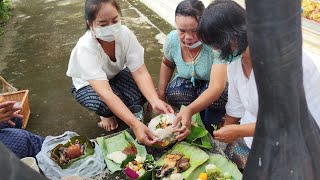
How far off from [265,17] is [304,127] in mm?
191

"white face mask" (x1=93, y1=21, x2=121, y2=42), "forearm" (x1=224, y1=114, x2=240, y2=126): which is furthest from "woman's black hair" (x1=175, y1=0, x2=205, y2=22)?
"forearm" (x1=224, y1=114, x2=240, y2=126)

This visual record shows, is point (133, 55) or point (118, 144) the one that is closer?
point (118, 144)

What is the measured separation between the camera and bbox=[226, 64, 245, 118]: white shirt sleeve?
2.60m

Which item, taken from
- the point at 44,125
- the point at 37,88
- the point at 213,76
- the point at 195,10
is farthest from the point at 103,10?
the point at 37,88

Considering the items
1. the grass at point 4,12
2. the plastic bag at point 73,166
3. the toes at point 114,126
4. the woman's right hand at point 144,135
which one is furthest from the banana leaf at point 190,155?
the grass at point 4,12

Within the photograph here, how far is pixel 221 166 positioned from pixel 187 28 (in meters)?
1.03

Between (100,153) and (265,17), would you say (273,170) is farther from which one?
(100,153)

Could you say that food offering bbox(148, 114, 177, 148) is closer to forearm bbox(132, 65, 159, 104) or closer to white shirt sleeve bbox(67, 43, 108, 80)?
forearm bbox(132, 65, 159, 104)

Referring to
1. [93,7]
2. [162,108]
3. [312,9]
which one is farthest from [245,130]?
[312,9]

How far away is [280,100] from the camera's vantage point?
0.52 meters

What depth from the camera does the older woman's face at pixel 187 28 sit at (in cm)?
279

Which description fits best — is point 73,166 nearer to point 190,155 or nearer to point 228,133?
point 190,155

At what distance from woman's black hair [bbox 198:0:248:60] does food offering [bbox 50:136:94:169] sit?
4.30 feet

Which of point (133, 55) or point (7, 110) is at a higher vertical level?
point (133, 55)
